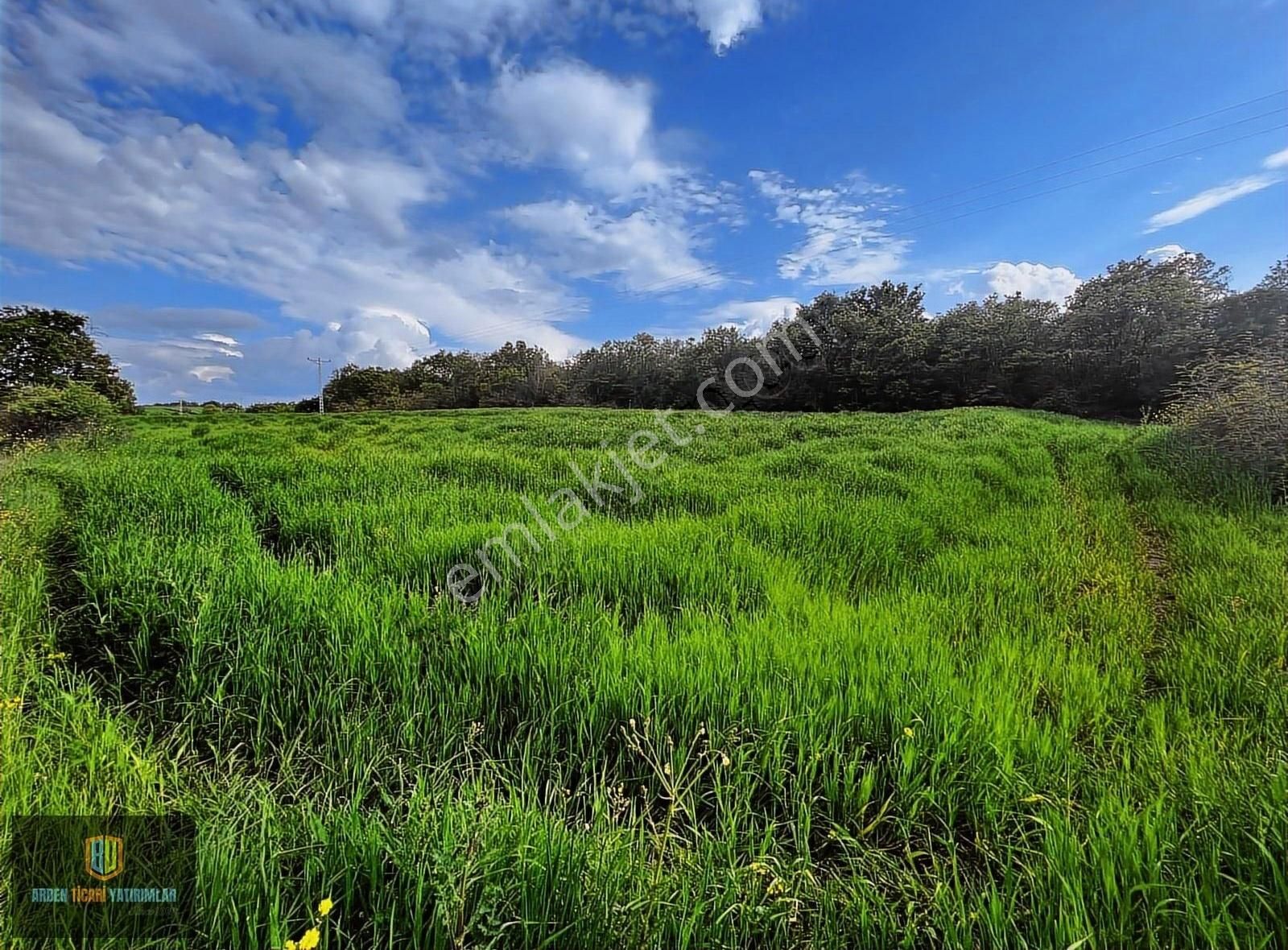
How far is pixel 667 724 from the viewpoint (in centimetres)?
197

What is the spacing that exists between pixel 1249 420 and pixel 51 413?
20.7 metres

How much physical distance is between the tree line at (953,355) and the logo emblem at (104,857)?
79.8 feet

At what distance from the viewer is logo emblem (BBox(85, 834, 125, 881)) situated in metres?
1.25

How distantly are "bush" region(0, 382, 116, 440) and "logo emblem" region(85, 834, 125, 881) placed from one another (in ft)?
46.7

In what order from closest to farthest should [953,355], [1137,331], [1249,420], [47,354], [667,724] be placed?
[667,724], [1249,420], [47,354], [1137,331], [953,355]

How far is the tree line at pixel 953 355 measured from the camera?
89.4 ft

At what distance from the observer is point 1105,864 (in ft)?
4.34

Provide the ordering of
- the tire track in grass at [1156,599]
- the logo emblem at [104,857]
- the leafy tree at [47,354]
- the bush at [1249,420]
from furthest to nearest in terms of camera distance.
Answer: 1. the leafy tree at [47,354]
2. the bush at [1249,420]
3. the tire track in grass at [1156,599]
4. the logo emblem at [104,857]

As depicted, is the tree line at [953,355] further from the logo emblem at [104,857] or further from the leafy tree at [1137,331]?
the logo emblem at [104,857]

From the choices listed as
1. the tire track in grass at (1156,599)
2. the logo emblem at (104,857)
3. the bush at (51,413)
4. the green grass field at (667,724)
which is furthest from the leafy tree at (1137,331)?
the bush at (51,413)

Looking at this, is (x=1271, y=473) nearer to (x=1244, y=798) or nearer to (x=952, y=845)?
(x=1244, y=798)

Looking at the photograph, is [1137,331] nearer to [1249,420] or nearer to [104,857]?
[1249,420]

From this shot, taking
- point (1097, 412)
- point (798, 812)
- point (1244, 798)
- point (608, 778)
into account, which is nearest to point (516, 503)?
point (608, 778)
